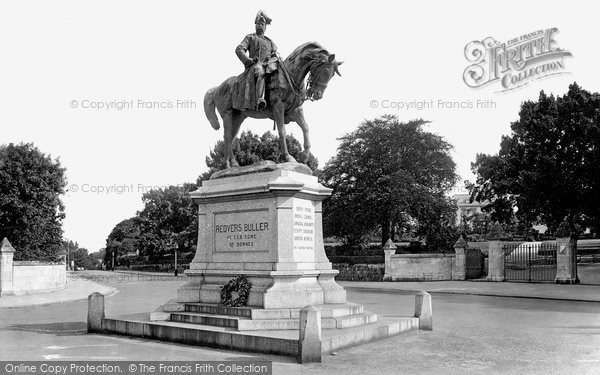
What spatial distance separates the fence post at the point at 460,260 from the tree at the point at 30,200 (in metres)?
25.2

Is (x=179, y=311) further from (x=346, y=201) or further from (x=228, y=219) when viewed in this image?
(x=346, y=201)

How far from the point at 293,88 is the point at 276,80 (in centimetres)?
40

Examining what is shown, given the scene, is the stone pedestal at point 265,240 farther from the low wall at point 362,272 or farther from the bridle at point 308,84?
the low wall at point 362,272

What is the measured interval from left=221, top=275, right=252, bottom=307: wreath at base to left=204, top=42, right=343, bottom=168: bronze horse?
9.05ft

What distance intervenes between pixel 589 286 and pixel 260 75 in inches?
899

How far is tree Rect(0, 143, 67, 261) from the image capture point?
3666 centimetres

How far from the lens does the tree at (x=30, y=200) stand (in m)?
36.7

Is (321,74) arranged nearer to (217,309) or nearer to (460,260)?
(217,309)

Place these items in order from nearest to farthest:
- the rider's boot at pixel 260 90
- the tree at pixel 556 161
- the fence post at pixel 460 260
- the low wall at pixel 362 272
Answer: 1. the rider's boot at pixel 260 90
2. the tree at pixel 556 161
3. the fence post at pixel 460 260
4. the low wall at pixel 362 272

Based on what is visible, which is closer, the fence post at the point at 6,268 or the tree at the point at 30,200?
the fence post at the point at 6,268

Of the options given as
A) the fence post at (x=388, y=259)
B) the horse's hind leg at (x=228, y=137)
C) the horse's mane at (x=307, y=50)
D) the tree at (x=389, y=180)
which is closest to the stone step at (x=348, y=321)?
the horse's hind leg at (x=228, y=137)

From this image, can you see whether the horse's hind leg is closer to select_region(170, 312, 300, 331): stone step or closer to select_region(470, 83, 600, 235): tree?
select_region(170, 312, 300, 331): stone step

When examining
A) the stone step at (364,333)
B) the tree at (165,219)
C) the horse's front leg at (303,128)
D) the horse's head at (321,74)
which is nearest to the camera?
the stone step at (364,333)

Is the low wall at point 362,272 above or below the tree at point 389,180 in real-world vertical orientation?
below
